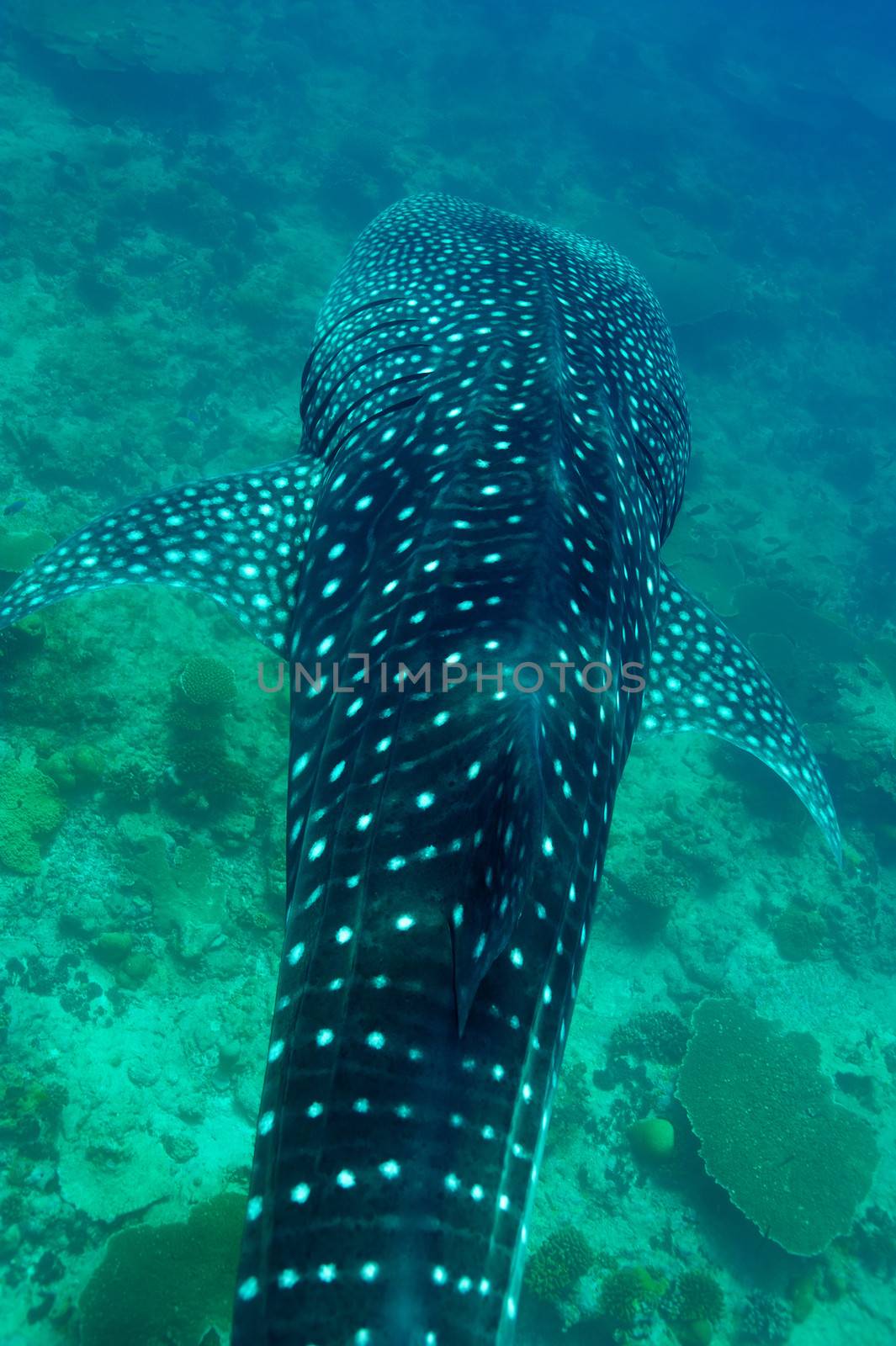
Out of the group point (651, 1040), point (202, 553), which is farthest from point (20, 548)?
point (651, 1040)

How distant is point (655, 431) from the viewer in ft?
15.8

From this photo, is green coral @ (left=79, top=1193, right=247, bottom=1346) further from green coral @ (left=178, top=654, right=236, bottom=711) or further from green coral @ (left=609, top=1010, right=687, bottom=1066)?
green coral @ (left=178, top=654, right=236, bottom=711)

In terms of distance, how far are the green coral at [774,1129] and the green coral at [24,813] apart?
24.6 ft

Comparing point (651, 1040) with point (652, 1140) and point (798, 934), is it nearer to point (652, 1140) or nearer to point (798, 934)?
point (652, 1140)

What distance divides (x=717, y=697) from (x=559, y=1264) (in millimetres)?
5907

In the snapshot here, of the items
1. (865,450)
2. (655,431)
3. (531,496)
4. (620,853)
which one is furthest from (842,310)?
(531,496)

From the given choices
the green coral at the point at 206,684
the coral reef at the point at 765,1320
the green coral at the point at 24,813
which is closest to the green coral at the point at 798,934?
the coral reef at the point at 765,1320

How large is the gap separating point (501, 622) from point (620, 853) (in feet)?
28.9

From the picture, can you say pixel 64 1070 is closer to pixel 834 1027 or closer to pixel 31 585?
pixel 31 585

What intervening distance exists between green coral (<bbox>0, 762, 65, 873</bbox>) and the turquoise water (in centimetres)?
3

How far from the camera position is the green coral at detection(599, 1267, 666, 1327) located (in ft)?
22.8

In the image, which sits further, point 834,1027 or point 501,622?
point 834,1027

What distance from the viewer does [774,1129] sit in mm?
8523

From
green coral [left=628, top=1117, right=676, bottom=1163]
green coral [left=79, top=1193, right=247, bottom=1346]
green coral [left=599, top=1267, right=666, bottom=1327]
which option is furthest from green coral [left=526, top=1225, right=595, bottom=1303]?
green coral [left=79, top=1193, right=247, bottom=1346]
